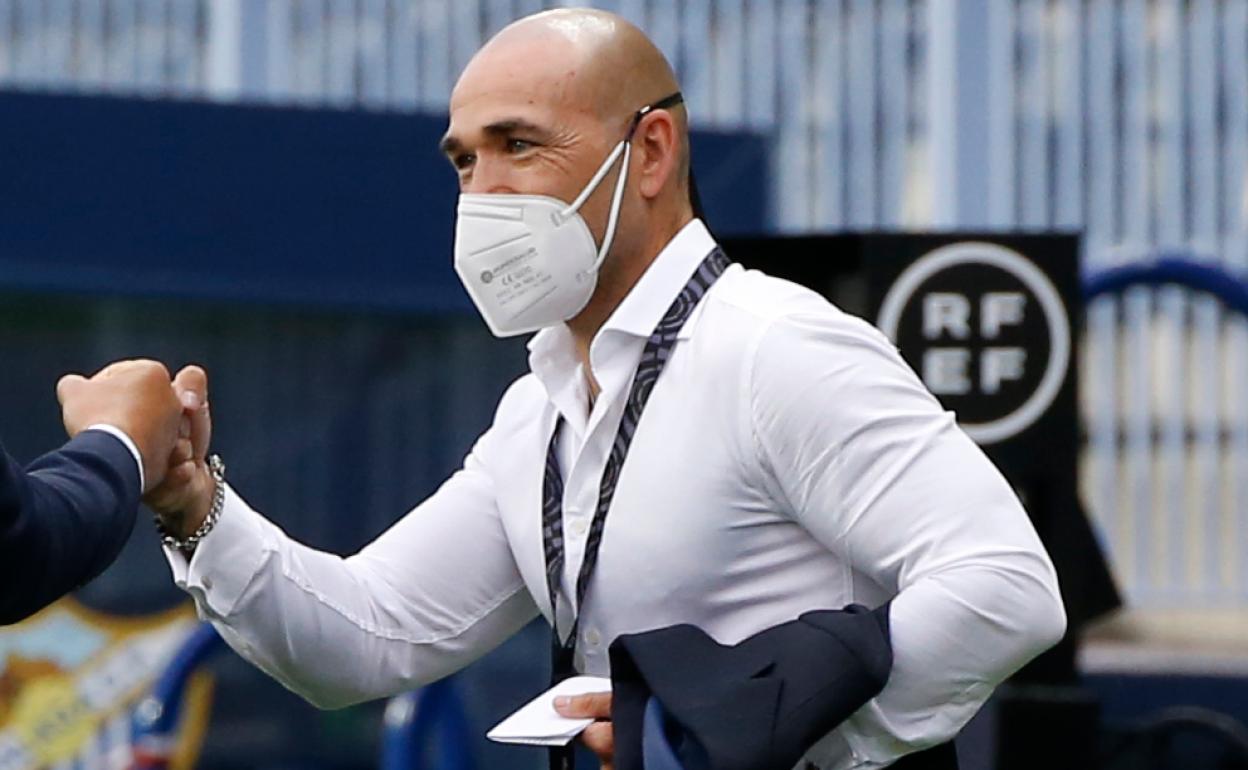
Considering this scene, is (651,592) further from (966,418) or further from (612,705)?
A: (966,418)

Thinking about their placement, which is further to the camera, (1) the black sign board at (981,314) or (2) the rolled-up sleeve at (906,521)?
(1) the black sign board at (981,314)

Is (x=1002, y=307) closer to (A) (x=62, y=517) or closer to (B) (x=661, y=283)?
(B) (x=661, y=283)

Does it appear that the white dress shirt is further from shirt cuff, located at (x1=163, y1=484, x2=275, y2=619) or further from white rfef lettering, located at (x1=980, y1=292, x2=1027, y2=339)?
white rfef lettering, located at (x1=980, y1=292, x2=1027, y2=339)

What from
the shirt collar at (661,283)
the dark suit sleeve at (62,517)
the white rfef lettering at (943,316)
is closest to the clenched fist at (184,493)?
the dark suit sleeve at (62,517)

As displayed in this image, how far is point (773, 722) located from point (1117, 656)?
556cm

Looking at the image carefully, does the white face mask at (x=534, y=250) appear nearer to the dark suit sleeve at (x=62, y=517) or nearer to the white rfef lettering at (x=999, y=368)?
the dark suit sleeve at (x=62, y=517)

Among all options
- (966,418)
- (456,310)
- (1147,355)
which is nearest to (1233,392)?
(1147,355)

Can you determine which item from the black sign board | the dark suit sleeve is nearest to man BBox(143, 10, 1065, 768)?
the dark suit sleeve

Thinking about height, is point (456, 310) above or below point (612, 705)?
above

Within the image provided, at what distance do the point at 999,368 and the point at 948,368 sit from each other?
104 millimetres

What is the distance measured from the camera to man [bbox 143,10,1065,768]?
8.72 feet

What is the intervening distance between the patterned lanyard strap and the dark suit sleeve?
0.45 meters

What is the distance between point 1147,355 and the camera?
8.30 metres

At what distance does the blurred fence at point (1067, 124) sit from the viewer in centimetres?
812
